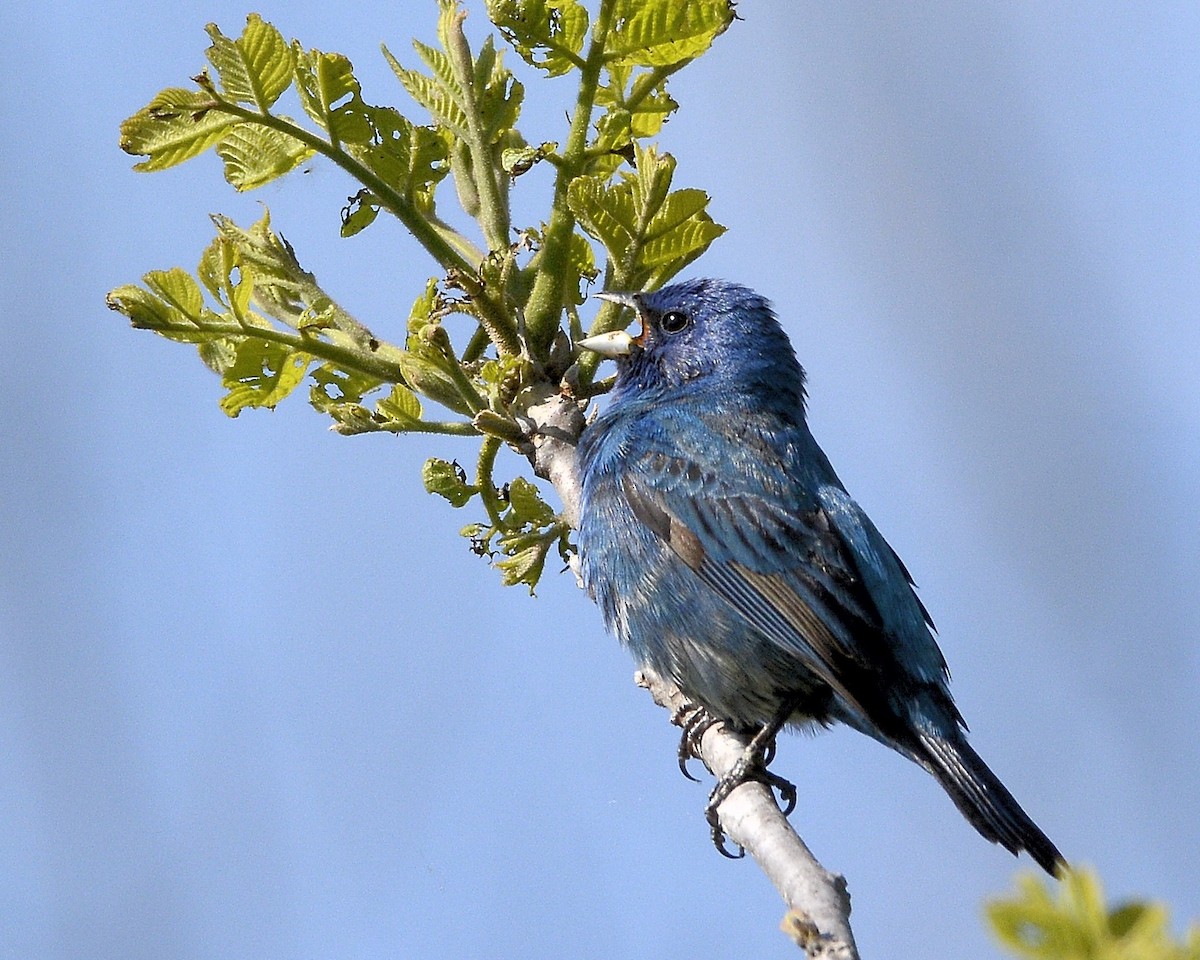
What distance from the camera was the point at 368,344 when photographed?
422cm

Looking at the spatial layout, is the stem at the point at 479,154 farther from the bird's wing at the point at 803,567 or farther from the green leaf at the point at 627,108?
the bird's wing at the point at 803,567

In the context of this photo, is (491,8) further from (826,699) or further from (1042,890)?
(1042,890)

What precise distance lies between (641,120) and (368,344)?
1.14m

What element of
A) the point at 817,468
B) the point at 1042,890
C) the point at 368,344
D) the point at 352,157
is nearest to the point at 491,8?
the point at 352,157

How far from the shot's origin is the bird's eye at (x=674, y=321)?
17.9 feet

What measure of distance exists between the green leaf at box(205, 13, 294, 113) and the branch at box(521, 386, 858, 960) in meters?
1.21

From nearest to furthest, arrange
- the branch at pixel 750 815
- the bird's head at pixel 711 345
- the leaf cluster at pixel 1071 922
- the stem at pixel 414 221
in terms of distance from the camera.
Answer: the leaf cluster at pixel 1071 922, the branch at pixel 750 815, the stem at pixel 414 221, the bird's head at pixel 711 345

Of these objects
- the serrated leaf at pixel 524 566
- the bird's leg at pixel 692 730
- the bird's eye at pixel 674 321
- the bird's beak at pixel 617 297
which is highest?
the bird's eye at pixel 674 321

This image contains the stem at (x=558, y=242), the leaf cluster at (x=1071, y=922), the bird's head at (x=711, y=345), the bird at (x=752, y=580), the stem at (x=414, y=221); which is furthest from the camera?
the bird's head at (x=711, y=345)

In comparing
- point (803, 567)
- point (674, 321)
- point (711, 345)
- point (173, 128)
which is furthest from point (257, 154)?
point (803, 567)

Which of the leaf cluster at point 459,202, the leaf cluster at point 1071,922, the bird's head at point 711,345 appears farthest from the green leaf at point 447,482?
the leaf cluster at point 1071,922

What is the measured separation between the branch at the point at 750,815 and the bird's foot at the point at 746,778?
0.21 ft

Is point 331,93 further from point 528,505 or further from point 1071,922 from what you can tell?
point 1071,922

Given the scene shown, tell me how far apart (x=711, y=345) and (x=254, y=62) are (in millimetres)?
2225
